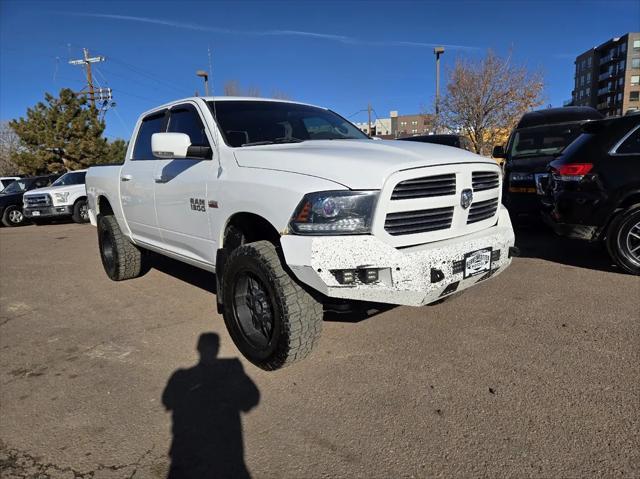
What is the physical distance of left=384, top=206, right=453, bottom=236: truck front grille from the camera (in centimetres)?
274

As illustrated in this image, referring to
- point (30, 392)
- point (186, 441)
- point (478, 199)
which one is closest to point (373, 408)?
point (186, 441)

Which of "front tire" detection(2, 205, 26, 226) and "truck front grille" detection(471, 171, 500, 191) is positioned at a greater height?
"truck front grille" detection(471, 171, 500, 191)

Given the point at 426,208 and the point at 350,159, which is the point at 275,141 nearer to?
the point at 350,159

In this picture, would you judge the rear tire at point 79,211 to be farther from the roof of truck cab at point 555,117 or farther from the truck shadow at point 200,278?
the roof of truck cab at point 555,117

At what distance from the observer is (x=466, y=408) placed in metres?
2.64

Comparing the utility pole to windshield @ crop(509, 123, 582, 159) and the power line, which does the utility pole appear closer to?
the power line

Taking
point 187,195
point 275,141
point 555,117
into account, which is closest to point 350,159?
point 275,141

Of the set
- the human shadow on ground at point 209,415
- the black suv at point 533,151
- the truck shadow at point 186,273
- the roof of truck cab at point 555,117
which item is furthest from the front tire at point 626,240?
the roof of truck cab at point 555,117

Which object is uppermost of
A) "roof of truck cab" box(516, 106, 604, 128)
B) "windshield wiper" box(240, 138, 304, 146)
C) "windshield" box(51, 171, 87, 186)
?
"roof of truck cab" box(516, 106, 604, 128)

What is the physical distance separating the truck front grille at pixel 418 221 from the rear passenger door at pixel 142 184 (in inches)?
107

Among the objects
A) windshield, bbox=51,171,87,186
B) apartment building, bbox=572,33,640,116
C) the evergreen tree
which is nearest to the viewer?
windshield, bbox=51,171,87,186

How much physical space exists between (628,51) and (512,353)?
94127 millimetres

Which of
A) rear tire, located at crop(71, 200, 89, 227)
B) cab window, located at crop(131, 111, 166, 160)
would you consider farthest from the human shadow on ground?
rear tire, located at crop(71, 200, 89, 227)

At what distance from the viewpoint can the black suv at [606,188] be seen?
4.79 meters
